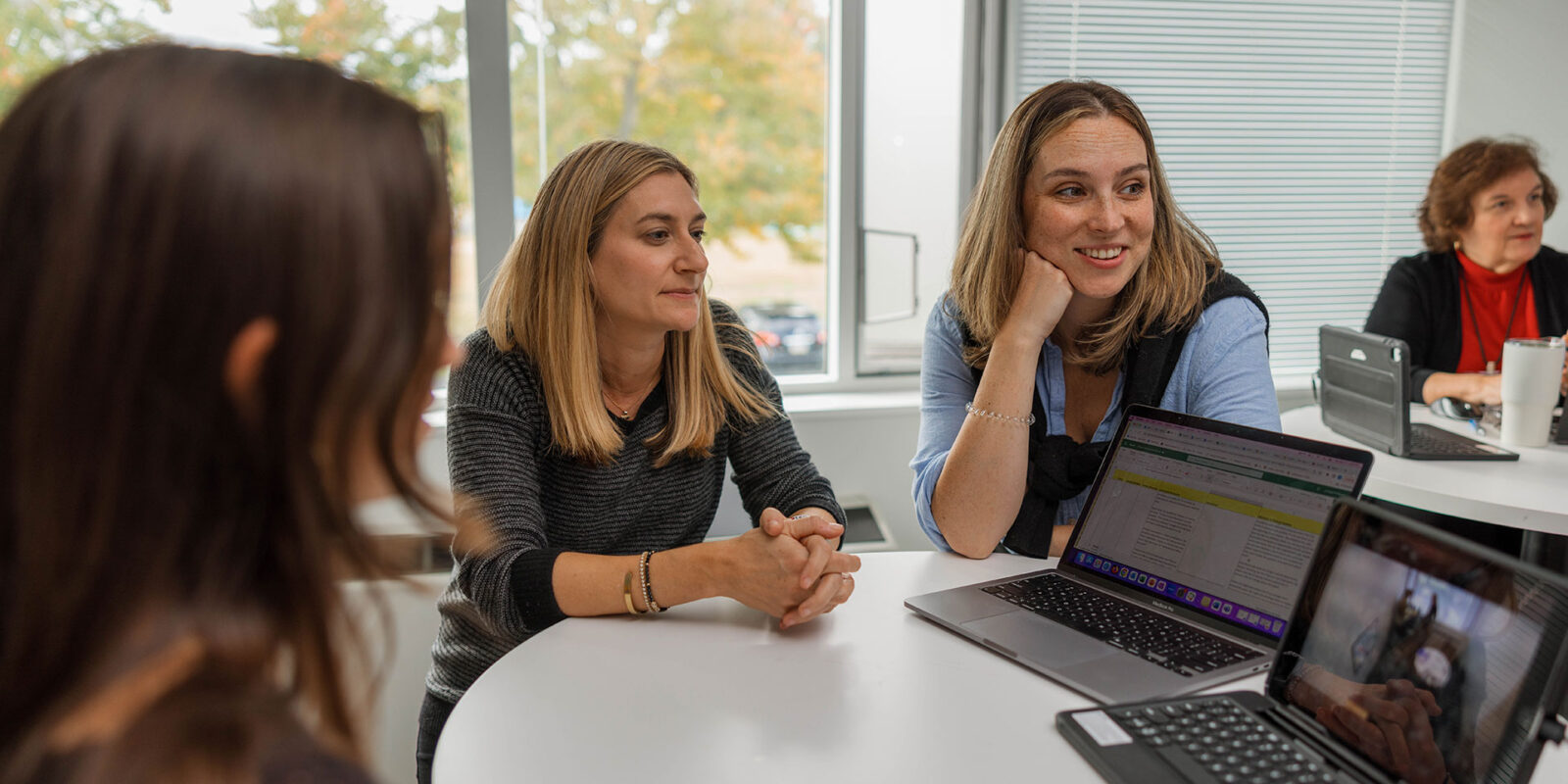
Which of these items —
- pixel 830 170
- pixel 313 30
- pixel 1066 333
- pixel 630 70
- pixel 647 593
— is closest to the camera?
pixel 647 593

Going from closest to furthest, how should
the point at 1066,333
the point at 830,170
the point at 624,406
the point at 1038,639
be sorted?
the point at 1038,639 < the point at 624,406 < the point at 1066,333 < the point at 830,170

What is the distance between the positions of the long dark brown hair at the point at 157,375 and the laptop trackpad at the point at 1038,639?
0.76m

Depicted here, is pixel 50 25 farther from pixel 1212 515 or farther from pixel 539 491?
pixel 1212 515

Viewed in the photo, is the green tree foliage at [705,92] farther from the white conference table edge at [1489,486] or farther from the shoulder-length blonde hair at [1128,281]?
the white conference table edge at [1489,486]

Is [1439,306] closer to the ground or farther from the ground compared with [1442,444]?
farther from the ground

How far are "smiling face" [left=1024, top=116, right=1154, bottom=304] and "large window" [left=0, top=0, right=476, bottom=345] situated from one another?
53.6 inches

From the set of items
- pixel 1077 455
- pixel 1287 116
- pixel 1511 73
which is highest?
pixel 1511 73

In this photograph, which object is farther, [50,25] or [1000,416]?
[50,25]

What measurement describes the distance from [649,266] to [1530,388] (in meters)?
1.71

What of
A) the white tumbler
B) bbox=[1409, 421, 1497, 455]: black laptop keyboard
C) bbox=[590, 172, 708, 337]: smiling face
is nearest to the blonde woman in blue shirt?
bbox=[590, 172, 708, 337]: smiling face

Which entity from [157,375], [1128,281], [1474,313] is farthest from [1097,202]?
[1474,313]

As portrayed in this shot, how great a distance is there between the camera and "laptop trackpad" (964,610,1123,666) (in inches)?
41.8

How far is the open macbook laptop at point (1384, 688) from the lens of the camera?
2.24 feet

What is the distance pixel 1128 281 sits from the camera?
162 cm
